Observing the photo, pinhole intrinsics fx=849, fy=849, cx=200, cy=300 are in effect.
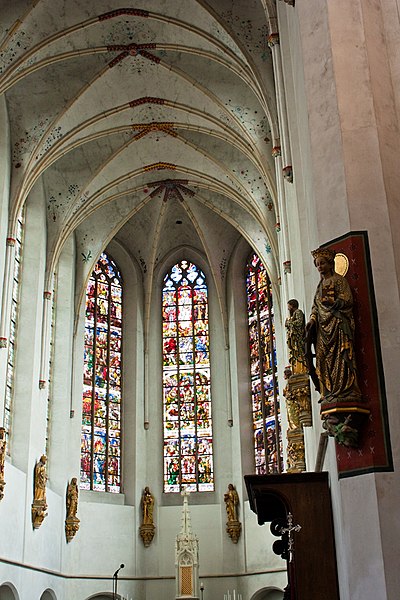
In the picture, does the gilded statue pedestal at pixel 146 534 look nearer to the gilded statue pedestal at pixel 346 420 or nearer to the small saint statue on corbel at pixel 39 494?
the small saint statue on corbel at pixel 39 494

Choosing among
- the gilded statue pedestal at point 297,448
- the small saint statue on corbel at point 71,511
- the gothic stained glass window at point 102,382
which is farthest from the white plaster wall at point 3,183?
the gilded statue pedestal at point 297,448

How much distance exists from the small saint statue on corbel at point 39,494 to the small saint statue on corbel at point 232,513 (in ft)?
16.8

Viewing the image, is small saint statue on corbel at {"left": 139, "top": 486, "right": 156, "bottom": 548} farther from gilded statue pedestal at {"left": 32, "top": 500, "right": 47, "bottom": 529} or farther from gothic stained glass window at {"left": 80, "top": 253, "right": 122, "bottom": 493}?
gilded statue pedestal at {"left": 32, "top": 500, "right": 47, "bottom": 529}

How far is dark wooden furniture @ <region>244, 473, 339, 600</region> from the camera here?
729 centimetres

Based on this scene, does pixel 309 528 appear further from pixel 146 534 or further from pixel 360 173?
pixel 146 534

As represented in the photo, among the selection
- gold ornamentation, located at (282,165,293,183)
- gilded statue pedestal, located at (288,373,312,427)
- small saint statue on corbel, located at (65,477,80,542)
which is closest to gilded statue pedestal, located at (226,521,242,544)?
small saint statue on corbel, located at (65,477,80,542)

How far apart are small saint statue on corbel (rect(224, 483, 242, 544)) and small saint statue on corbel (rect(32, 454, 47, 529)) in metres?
5.13

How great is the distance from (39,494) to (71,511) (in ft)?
6.69

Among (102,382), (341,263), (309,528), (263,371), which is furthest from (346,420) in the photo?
(102,382)

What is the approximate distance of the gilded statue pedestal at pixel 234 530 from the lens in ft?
71.5

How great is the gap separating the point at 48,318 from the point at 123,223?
4064mm

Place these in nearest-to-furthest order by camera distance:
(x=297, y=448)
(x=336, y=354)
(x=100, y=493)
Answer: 1. (x=336, y=354)
2. (x=297, y=448)
3. (x=100, y=493)

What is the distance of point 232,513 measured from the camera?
22.0 meters

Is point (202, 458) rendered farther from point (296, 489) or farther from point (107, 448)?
point (296, 489)
